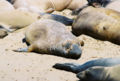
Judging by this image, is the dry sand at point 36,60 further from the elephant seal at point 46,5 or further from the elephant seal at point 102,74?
the elephant seal at point 46,5

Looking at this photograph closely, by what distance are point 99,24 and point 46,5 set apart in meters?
3.37

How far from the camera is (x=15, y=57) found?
5168 mm

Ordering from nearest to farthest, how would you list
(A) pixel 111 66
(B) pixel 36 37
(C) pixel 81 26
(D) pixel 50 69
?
(A) pixel 111 66, (D) pixel 50 69, (B) pixel 36 37, (C) pixel 81 26

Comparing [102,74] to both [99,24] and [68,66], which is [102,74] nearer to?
[68,66]

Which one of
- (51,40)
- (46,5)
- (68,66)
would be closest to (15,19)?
(51,40)

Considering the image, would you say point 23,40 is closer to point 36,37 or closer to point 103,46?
point 36,37

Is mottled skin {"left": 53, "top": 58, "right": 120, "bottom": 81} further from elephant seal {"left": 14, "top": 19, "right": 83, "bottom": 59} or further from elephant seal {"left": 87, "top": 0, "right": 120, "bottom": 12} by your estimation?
elephant seal {"left": 87, "top": 0, "right": 120, "bottom": 12}

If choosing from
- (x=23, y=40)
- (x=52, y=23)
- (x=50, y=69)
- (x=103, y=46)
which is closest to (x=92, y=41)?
(x=103, y=46)

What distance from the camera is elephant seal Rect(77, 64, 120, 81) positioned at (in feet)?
11.8

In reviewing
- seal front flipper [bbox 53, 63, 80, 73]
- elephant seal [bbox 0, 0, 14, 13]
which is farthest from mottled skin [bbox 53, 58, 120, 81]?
elephant seal [bbox 0, 0, 14, 13]

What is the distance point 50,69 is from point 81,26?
2016mm

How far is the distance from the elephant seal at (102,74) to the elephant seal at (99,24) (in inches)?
84.5

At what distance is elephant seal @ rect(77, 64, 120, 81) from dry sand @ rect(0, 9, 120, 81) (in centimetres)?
31

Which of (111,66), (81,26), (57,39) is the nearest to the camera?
(111,66)
